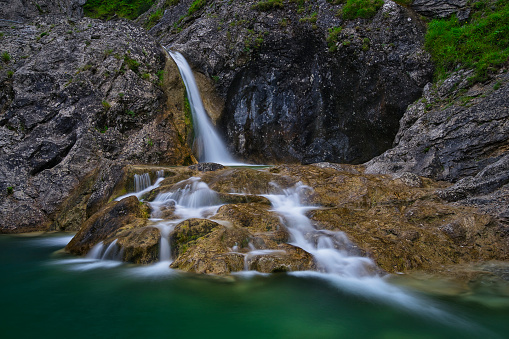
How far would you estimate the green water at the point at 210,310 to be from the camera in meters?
3.19

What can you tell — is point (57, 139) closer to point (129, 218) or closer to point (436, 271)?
point (129, 218)

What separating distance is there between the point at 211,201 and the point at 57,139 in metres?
5.91

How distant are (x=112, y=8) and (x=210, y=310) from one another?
94.6ft

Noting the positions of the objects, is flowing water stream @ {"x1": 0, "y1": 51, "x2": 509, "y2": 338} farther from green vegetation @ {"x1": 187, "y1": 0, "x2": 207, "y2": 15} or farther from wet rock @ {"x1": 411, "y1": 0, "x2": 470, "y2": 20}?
green vegetation @ {"x1": 187, "y1": 0, "x2": 207, "y2": 15}

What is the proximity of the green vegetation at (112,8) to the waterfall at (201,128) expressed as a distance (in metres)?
14.5

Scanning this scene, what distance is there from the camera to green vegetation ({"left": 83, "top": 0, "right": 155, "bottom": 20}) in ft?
82.2

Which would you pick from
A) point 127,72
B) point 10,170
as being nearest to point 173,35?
point 127,72

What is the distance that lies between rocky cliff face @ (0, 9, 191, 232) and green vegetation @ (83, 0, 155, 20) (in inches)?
563

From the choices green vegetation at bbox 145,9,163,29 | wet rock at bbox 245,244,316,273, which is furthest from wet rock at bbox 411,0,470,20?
green vegetation at bbox 145,9,163,29

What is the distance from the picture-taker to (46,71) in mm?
10602

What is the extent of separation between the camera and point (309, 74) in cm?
1336

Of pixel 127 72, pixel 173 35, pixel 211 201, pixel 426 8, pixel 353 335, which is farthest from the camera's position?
pixel 173 35

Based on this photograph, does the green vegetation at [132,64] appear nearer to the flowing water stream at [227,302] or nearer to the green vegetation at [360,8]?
the flowing water stream at [227,302]

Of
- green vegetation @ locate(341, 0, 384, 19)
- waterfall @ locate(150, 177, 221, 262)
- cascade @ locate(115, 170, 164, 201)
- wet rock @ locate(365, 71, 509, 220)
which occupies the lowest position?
waterfall @ locate(150, 177, 221, 262)
